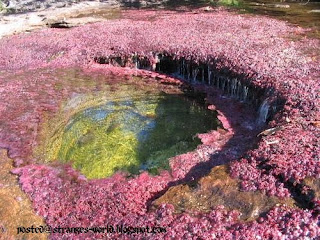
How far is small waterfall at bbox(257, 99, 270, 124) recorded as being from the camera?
12.7m

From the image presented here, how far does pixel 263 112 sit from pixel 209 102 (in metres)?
3.04

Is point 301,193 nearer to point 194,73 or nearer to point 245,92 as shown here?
point 245,92

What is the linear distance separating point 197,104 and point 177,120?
165 centimetres

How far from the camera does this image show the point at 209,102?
15.5 m

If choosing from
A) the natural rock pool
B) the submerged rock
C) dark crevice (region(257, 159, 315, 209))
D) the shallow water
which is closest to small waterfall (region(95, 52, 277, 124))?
the natural rock pool

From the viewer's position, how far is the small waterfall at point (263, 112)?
12738mm

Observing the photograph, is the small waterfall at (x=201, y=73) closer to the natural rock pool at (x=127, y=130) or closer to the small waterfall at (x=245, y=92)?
the small waterfall at (x=245, y=92)

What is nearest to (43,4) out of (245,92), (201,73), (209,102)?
(201,73)

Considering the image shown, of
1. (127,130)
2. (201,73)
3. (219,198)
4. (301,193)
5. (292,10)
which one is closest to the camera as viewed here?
(301,193)

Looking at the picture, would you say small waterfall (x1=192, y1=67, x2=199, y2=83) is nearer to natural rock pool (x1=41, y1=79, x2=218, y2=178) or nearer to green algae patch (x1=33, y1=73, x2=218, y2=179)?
green algae patch (x1=33, y1=73, x2=218, y2=179)

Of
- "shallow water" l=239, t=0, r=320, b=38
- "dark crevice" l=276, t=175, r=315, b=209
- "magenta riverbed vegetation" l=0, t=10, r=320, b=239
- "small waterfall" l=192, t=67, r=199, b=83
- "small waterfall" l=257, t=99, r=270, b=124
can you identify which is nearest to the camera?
"dark crevice" l=276, t=175, r=315, b=209

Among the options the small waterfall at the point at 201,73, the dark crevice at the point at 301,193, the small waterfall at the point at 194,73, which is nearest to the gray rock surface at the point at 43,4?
the small waterfall at the point at 201,73

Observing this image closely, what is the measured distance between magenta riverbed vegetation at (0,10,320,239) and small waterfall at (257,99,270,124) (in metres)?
0.14

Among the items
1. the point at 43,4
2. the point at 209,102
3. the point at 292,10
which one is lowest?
the point at 209,102
